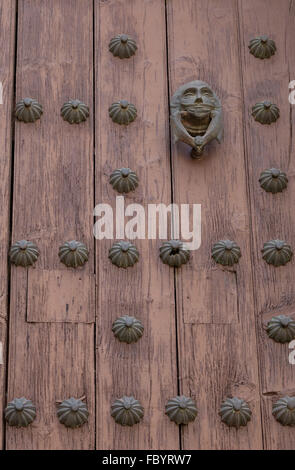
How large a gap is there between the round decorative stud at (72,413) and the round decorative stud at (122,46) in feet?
2.88

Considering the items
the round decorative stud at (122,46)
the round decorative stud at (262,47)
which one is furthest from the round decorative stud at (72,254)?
the round decorative stud at (262,47)

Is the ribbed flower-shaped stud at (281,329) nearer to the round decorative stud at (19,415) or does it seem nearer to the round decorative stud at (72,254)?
the round decorative stud at (72,254)

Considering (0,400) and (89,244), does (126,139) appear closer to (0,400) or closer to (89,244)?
(89,244)

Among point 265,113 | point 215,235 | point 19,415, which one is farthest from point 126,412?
point 265,113

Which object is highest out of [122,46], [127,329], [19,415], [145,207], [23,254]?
[122,46]

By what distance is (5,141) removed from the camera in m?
2.79

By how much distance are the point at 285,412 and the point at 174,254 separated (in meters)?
0.42

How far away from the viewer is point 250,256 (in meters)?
2.74

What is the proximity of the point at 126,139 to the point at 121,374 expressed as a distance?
575mm

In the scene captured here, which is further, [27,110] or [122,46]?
[122,46]

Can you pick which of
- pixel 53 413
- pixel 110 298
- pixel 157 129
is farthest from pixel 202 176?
pixel 53 413

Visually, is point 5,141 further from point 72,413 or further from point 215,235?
point 72,413

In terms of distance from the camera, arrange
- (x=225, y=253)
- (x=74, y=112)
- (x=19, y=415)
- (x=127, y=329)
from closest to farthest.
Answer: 1. (x=19, y=415)
2. (x=127, y=329)
3. (x=225, y=253)
4. (x=74, y=112)

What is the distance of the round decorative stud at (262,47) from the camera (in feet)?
9.74
